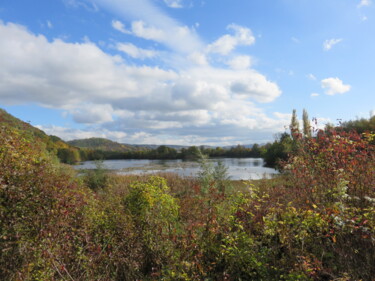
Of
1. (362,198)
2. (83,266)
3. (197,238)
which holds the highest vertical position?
(362,198)

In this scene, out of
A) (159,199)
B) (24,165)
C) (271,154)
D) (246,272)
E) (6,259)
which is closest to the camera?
(246,272)

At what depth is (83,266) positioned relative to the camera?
12.2 ft

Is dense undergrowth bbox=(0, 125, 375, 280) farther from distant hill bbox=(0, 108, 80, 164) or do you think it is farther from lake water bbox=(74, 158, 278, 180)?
lake water bbox=(74, 158, 278, 180)

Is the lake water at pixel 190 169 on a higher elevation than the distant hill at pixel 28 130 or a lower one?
lower

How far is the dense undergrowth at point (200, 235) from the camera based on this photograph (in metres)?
3.17

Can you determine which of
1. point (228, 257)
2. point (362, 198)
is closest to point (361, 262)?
point (362, 198)

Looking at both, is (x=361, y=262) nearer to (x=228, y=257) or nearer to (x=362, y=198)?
(x=362, y=198)

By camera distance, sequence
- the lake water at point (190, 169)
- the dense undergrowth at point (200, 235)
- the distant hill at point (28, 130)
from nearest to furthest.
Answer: the dense undergrowth at point (200, 235)
the distant hill at point (28, 130)
the lake water at point (190, 169)

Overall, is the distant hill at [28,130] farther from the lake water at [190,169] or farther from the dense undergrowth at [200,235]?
the lake water at [190,169]

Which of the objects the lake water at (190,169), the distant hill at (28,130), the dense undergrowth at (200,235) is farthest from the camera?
the lake water at (190,169)

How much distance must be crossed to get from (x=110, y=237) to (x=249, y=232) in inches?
95.3

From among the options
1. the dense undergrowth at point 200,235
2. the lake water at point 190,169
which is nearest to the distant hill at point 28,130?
the dense undergrowth at point 200,235

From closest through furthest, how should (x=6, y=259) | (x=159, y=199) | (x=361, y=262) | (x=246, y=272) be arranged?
(x=361, y=262)
(x=246, y=272)
(x=6, y=259)
(x=159, y=199)

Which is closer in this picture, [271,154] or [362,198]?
[362,198]
